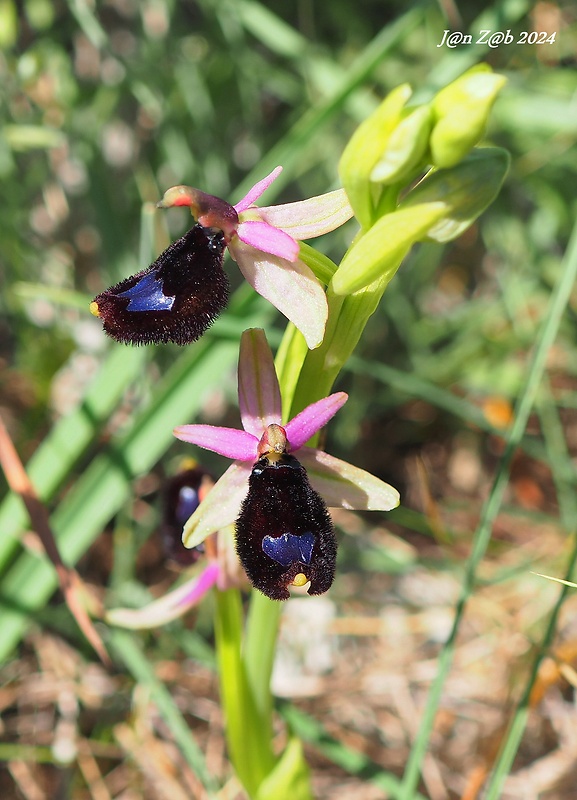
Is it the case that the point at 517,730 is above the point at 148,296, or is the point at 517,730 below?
below

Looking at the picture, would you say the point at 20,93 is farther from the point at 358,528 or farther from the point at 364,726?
the point at 364,726

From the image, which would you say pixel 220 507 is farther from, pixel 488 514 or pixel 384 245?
pixel 488 514

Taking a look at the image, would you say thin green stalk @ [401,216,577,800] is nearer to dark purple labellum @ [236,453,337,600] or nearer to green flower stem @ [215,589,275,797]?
green flower stem @ [215,589,275,797]

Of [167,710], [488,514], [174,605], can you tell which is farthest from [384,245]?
[167,710]

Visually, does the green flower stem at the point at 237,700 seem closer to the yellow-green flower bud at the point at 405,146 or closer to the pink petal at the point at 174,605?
the pink petal at the point at 174,605

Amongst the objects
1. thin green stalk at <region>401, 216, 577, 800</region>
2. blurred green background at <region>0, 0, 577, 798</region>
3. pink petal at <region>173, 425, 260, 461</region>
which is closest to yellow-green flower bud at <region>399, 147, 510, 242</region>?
pink petal at <region>173, 425, 260, 461</region>
